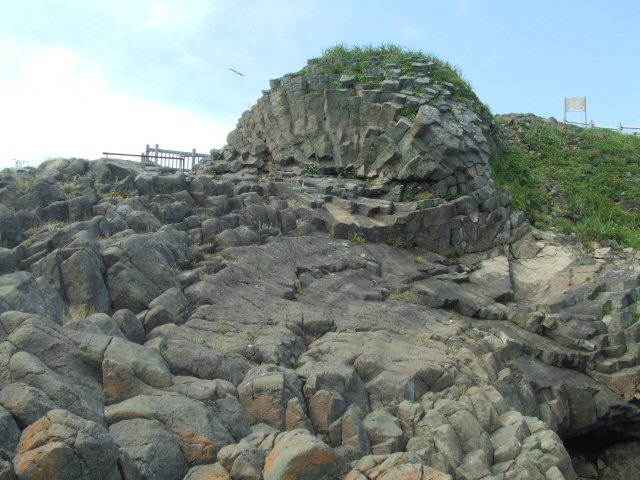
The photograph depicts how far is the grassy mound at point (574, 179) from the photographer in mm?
22484

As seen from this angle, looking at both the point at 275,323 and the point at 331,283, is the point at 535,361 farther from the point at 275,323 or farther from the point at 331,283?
the point at 275,323

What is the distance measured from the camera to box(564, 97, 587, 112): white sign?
39597mm

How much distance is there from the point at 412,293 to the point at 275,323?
494 centimetres

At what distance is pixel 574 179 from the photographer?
25750 millimetres

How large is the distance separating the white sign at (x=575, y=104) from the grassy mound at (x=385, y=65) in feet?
50.6

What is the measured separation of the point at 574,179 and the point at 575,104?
16.4 m

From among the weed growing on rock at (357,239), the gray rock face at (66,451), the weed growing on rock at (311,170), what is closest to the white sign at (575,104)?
the weed growing on rock at (311,170)

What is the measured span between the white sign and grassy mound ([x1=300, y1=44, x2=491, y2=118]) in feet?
50.6

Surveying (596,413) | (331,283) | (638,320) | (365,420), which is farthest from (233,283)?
(638,320)

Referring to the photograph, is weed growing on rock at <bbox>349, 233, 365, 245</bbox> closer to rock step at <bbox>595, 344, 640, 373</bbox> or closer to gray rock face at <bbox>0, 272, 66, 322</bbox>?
rock step at <bbox>595, 344, 640, 373</bbox>

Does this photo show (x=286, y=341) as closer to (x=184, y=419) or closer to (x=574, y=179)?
(x=184, y=419)

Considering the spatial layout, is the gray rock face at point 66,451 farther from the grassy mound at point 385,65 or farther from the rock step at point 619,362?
the grassy mound at point 385,65

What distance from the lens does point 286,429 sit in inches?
405

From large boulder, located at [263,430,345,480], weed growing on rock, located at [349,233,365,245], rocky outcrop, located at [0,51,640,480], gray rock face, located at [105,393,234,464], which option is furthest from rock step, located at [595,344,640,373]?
gray rock face, located at [105,393,234,464]
